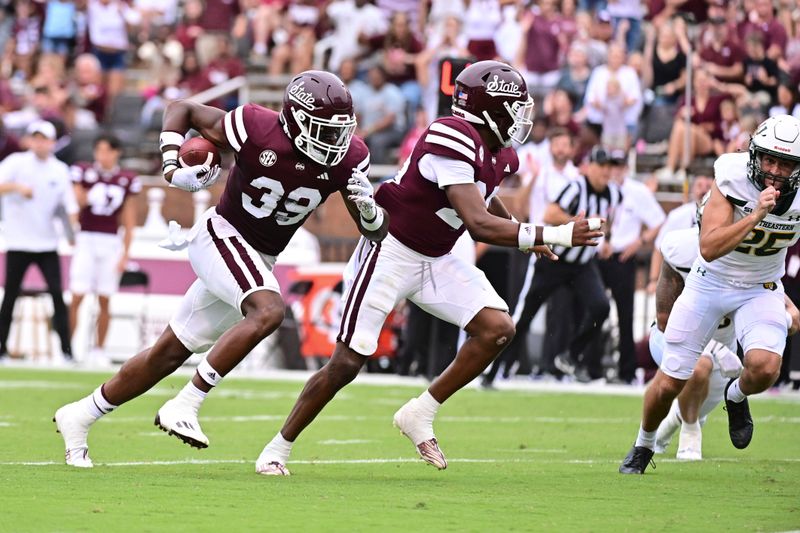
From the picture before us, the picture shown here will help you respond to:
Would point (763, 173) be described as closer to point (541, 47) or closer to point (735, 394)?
point (735, 394)

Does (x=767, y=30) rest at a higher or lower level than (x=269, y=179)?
lower

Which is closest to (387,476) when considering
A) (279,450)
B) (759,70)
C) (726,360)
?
(279,450)

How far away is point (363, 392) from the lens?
12.9m

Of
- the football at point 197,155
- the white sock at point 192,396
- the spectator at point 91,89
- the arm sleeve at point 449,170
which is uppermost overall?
the arm sleeve at point 449,170

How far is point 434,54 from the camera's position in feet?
59.8

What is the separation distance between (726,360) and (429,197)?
7.13 ft

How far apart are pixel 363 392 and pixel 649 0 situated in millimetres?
7179

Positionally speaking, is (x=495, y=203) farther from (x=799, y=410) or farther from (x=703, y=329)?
(x=799, y=410)

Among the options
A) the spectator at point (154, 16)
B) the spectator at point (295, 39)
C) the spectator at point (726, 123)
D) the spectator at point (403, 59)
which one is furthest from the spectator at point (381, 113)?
the spectator at point (154, 16)

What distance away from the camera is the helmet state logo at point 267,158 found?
6.95m

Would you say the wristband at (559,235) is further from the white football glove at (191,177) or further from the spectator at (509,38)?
the spectator at (509,38)

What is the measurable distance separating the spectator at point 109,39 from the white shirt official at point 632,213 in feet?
31.0

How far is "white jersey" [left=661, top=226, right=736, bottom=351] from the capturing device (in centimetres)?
790

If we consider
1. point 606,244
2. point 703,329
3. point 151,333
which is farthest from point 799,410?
point 151,333
